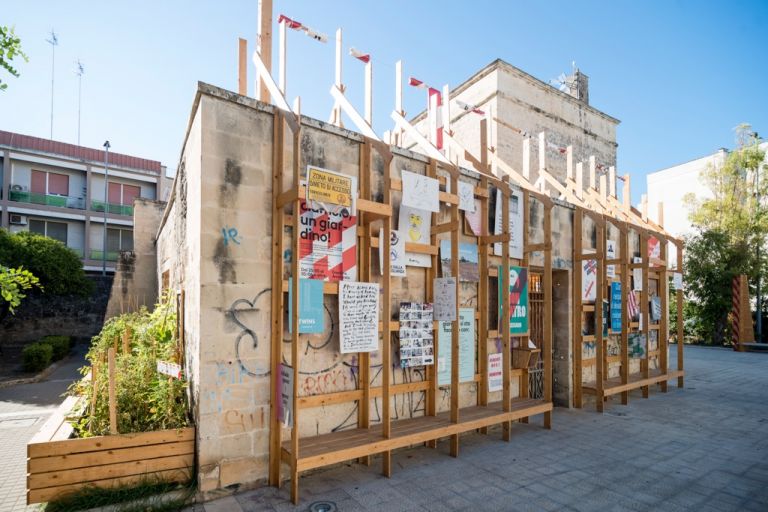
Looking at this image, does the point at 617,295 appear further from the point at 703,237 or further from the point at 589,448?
the point at 703,237

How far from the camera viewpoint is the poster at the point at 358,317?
4.67 metres

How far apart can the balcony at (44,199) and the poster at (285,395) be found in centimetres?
2844

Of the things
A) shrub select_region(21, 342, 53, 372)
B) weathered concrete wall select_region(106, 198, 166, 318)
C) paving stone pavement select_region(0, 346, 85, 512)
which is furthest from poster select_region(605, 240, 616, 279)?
shrub select_region(21, 342, 53, 372)

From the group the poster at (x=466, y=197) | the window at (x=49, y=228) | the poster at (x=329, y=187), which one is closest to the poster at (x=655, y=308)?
the poster at (x=466, y=197)

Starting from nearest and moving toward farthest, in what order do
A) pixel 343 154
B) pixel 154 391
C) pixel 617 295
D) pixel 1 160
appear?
pixel 154 391, pixel 343 154, pixel 617 295, pixel 1 160

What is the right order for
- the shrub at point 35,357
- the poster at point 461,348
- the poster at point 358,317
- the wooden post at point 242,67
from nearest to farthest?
the poster at point 358,317
the wooden post at point 242,67
the poster at point 461,348
the shrub at point 35,357

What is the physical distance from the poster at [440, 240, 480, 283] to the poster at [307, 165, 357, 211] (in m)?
1.85

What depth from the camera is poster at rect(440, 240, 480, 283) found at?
577cm

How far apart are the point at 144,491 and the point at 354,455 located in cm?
188

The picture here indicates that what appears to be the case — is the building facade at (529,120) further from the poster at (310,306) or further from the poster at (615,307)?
the poster at (310,306)

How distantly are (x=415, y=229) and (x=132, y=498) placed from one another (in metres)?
4.00

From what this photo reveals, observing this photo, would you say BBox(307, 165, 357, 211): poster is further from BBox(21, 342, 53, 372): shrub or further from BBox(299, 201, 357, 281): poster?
BBox(21, 342, 53, 372): shrub

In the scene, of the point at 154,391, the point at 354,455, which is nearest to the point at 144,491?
the point at 154,391

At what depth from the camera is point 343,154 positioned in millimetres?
4965
